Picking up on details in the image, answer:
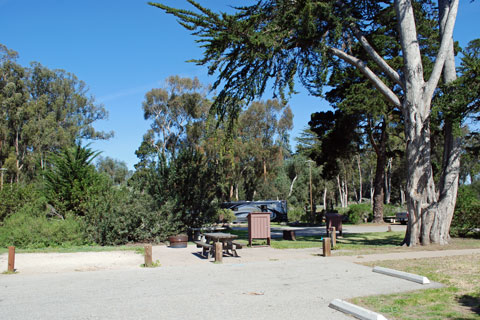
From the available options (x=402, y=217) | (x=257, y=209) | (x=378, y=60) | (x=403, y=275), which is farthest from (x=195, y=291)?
(x=257, y=209)

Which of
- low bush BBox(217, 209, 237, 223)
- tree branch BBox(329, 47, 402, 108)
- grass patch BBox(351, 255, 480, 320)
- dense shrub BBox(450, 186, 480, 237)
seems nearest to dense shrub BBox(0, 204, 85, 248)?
grass patch BBox(351, 255, 480, 320)

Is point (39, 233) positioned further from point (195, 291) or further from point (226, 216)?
point (226, 216)

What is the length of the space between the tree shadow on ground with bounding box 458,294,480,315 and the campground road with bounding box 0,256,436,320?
0.98 m

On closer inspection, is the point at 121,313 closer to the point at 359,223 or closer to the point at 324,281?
the point at 324,281

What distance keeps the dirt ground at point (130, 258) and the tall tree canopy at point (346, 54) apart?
254cm

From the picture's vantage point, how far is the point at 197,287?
297 inches

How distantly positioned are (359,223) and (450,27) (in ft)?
72.9

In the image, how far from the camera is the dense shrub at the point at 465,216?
687 inches

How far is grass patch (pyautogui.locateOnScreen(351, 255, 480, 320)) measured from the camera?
17.9ft

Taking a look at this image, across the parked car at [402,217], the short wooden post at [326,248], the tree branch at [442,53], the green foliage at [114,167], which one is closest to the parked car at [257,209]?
the parked car at [402,217]

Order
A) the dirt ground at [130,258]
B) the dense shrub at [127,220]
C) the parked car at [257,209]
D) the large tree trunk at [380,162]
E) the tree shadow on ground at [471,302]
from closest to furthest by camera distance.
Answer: the tree shadow on ground at [471,302] → the dirt ground at [130,258] → the dense shrub at [127,220] → the large tree trunk at [380,162] → the parked car at [257,209]

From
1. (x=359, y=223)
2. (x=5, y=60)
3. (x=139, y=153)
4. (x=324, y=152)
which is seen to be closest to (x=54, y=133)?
(x=5, y=60)

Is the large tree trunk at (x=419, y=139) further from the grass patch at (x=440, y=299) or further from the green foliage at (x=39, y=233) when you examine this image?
the green foliage at (x=39, y=233)

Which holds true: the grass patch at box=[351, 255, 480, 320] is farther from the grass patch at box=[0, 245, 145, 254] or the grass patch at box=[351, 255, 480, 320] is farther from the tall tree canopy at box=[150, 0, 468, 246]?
the grass patch at box=[0, 245, 145, 254]
